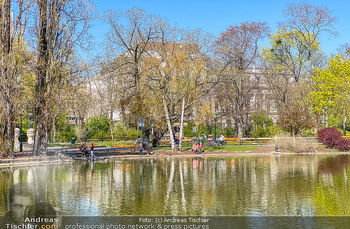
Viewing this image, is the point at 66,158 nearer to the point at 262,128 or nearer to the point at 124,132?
the point at 124,132

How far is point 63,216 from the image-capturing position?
12023mm

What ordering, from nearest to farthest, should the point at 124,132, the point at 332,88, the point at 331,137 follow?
A: the point at 331,137 → the point at 124,132 → the point at 332,88

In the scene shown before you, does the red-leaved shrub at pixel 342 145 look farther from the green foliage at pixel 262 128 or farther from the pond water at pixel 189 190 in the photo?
the pond water at pixel 189 190

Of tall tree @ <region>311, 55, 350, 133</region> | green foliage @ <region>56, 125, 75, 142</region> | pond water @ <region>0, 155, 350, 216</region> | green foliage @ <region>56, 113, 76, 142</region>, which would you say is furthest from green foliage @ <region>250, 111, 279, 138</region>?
pond water @ <region>0, 155, 350, 216</region>

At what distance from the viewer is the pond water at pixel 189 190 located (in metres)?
13.0

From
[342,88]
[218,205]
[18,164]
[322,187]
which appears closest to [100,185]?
[218,205]

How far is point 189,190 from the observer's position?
1677cm

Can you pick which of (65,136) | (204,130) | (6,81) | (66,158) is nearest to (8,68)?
(6,81)

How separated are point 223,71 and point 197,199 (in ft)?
98.5

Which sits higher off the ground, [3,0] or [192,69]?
[3,0]

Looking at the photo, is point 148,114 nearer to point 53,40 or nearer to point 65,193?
point 53,40

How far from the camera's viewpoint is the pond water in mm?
13016

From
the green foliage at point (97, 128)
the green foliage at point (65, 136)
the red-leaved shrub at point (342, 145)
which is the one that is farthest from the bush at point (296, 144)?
the green foliage at point (65, 136)

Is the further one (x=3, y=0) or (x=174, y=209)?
(x=3, y=0)
